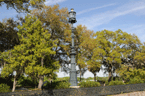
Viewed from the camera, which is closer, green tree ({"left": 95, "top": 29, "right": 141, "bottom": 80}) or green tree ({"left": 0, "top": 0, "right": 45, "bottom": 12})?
green tree ({"left": 0, "top": 0, "right": 45, "bottom": 12})

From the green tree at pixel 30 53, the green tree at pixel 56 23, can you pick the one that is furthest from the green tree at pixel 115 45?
the green tree at pixel 30 53

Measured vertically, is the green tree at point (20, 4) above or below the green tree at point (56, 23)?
below

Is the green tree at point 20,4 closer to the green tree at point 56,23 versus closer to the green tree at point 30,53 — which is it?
the green tree at point 30,53

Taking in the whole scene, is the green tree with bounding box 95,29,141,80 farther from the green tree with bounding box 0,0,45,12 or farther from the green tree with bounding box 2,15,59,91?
the green tree with bounding box 0,0,45,12

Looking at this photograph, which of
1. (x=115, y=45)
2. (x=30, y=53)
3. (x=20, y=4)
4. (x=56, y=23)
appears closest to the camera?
(x=20, y=4)

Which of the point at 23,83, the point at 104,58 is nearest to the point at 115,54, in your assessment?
the point at 104,58

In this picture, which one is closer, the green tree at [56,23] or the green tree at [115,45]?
the green tree at [56,23]

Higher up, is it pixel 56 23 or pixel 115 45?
pixel 56 23

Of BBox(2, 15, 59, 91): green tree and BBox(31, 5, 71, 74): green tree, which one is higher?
BBox(31, 5, 71, 74): green tree

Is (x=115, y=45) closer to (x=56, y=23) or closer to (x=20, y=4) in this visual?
(x=56, y=23)

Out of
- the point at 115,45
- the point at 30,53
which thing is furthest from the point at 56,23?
the point at 115,45

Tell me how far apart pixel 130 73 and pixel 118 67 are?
11.7 feet

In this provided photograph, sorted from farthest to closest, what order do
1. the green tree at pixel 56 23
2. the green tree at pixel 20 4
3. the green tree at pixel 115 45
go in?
the green tree at pixel 115 45 < the green tree at pixel 56 23 < the green tree at pixel 20 4

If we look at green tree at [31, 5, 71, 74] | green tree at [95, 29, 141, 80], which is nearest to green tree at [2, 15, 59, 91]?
green tree at [31, 5, 71, 74]
